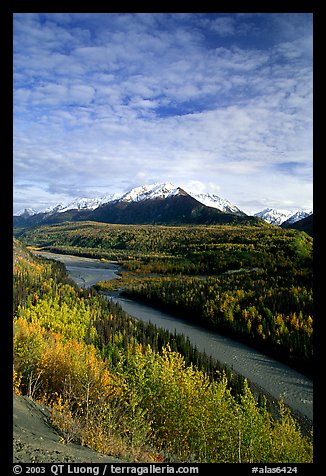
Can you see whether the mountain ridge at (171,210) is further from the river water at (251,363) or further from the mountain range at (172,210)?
the river water at (251,363)

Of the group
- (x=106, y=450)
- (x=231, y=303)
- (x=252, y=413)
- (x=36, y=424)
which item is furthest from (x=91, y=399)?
(x=231, y=303)

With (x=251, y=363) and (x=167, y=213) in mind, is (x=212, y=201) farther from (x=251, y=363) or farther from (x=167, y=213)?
(x=251, y=363)

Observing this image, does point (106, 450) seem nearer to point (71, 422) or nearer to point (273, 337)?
point (71, 422)

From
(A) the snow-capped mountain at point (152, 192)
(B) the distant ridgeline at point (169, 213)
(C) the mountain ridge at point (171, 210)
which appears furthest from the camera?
(A) the snow-capped mountain at point (152, 192)

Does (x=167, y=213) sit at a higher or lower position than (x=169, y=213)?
higher

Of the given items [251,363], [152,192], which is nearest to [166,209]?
[152,192]

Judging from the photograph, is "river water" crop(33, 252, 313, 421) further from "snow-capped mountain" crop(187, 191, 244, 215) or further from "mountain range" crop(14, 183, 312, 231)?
"snow-capped mountain" crop(187, 191, 244, 215)

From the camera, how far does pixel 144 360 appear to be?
830 cm

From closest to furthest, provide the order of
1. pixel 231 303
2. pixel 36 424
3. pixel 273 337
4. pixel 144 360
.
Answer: pixel 36 424 < pixel 144 360 < pixel 273 337 < pixel 231 303

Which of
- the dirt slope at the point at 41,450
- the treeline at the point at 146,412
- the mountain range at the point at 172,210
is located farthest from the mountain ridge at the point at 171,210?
the dirt slope at the point at 41,450

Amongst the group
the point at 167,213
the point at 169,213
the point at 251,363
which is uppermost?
the point at 167,213

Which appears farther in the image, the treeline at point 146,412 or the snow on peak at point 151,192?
the snow on peak at point 151,192
